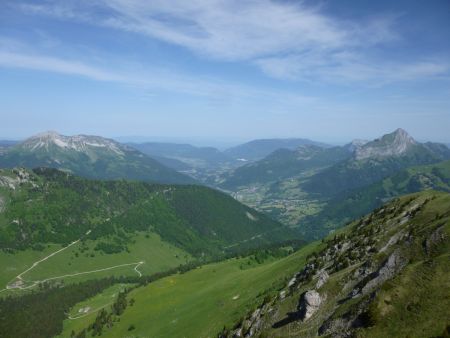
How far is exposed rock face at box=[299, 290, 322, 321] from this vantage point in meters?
64.4

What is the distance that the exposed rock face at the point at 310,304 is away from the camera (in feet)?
211

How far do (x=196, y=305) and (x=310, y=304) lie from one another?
86.2 meters

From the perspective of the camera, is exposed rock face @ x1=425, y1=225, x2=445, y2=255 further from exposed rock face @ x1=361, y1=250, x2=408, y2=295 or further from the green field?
the green field

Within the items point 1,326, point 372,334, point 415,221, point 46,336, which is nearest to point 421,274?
point 372,334

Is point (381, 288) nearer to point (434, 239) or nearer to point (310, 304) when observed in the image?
point (310, 304)

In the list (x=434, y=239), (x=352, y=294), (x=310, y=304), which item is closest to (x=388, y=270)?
(x=352, y=294)

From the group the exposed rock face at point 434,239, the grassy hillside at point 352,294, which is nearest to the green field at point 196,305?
the grassy hillside at point 352,294

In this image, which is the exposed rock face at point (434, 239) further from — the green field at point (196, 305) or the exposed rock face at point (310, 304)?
the green field at point (196, 305)

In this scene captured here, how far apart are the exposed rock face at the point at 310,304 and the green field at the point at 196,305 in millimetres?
40750

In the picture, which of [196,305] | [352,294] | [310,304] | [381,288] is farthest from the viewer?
[196,305]

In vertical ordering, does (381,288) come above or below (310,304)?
above

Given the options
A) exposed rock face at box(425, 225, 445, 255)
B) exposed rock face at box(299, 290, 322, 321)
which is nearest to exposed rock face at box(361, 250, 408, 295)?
exposed rock face at box(425, 225, 445, 255)

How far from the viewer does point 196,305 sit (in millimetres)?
143375

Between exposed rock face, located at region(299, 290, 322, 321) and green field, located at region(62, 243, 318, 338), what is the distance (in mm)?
40750
